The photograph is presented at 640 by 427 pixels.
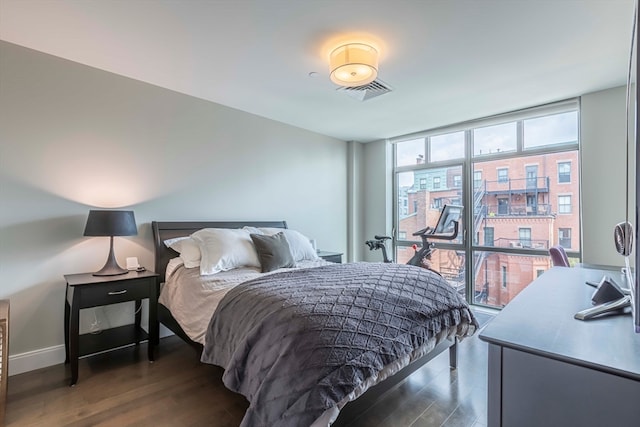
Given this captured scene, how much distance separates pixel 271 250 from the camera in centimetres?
283

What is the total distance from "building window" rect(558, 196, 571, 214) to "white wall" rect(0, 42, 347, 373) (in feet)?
11.6

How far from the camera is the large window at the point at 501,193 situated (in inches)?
139

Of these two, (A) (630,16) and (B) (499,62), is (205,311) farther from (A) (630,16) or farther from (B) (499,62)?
(A) (630,16)

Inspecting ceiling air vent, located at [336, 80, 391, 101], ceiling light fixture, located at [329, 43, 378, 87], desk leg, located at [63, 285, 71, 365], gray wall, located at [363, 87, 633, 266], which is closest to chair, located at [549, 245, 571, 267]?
gray wall, located at [363, 87, 633, 266]

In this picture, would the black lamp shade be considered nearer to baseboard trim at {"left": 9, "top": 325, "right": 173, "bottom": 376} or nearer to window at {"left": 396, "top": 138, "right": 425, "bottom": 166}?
baseboard trim at {"left": 9, "top": 325, "right": 173, "bottom": 376}

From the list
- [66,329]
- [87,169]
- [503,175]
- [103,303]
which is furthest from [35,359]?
[503,175]

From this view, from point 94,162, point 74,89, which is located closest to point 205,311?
point 94,162

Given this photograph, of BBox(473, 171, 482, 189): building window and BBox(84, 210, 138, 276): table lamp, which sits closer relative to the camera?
BBox(84, 210, 138, 276): table lamp

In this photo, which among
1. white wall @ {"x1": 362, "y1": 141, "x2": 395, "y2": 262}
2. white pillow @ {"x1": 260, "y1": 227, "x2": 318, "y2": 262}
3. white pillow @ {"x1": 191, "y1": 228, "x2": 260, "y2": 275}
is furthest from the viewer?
white wall @ {"x1": 362, "y1": 141, "x2": 395, "y2": 262}

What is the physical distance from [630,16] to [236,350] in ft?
10.3

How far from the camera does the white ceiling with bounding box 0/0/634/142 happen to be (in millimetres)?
1930

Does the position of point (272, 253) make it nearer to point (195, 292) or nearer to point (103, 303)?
point (195, 292)

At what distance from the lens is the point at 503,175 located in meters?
3.96

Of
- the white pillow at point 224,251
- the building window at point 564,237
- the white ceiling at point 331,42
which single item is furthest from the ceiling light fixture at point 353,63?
the building window at point 564,237
